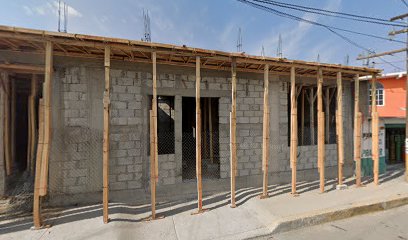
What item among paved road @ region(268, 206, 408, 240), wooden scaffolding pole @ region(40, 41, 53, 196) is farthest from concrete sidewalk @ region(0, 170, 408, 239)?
wooden scaffolding pole @ region(40, 41, 53, 196)

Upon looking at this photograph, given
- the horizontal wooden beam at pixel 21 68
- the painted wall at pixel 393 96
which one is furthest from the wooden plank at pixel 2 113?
the painted wall at pixel 393 96

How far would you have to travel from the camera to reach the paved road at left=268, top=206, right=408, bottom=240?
13.6 ft

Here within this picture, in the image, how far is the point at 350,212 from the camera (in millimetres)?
5023

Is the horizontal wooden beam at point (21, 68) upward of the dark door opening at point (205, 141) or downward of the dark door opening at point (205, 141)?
upward

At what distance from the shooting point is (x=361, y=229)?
174 inches

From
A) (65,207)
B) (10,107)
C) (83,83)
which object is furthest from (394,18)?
(10,107)

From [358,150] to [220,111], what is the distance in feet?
15.5

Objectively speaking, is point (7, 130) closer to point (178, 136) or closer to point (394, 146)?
point (178, 136)

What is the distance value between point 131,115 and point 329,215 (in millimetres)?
5563

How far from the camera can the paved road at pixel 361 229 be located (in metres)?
4.14

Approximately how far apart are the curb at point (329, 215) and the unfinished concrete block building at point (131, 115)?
4.40 ft

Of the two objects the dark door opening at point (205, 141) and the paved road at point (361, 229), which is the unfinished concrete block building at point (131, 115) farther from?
the paved road at point (361, 229)

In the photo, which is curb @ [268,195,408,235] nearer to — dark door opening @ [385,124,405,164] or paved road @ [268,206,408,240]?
paved road @ [268,206,408,240]

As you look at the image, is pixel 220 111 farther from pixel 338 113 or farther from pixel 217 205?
pixel 338 113
